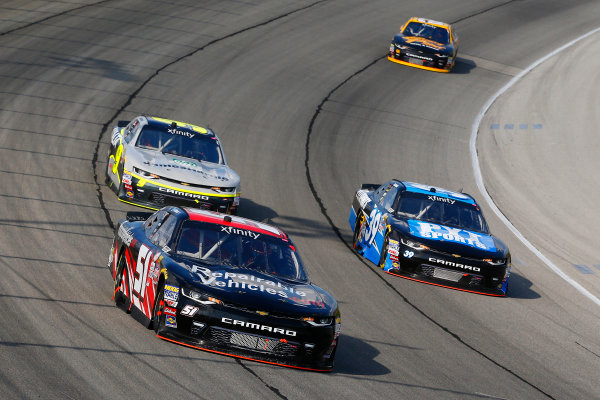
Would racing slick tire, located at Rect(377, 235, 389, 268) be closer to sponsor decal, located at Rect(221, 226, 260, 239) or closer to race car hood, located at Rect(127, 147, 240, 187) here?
race car hood, located at Rect(127, 147, 240, 187)

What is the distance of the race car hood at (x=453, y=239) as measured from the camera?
14.9 metres

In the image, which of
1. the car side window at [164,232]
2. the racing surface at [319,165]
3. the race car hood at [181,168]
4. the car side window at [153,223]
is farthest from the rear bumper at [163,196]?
the car side window at [164,232]

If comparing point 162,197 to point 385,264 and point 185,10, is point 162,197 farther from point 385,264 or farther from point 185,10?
point 185,10

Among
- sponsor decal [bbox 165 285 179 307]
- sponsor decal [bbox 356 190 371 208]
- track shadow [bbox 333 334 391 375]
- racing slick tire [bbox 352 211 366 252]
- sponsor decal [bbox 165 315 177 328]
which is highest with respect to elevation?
sponsor decal [bbox 165 285 179 307]

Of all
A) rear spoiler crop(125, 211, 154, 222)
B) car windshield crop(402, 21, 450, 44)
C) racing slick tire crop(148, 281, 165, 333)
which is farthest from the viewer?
car windshield crop(402, 21, 450, 44)

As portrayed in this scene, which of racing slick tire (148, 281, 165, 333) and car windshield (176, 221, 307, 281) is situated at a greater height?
car windshield (176, 221, 307, 281)

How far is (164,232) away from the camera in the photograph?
35.2ft

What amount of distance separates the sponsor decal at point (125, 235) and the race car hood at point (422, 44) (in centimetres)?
2362

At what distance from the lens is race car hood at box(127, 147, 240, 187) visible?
16.7 meters

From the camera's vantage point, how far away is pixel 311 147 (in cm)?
2417

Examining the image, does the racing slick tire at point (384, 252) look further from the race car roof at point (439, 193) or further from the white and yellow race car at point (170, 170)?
the white and yellow race car at point (170, 170)

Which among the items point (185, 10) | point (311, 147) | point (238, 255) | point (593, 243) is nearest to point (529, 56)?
point (185, 10)

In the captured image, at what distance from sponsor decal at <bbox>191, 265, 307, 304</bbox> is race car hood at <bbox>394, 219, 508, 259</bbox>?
216 inches

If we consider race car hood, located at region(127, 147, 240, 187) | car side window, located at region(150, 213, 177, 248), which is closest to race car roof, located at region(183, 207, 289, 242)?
car side window, located at region(150, 213, 177, 248)
